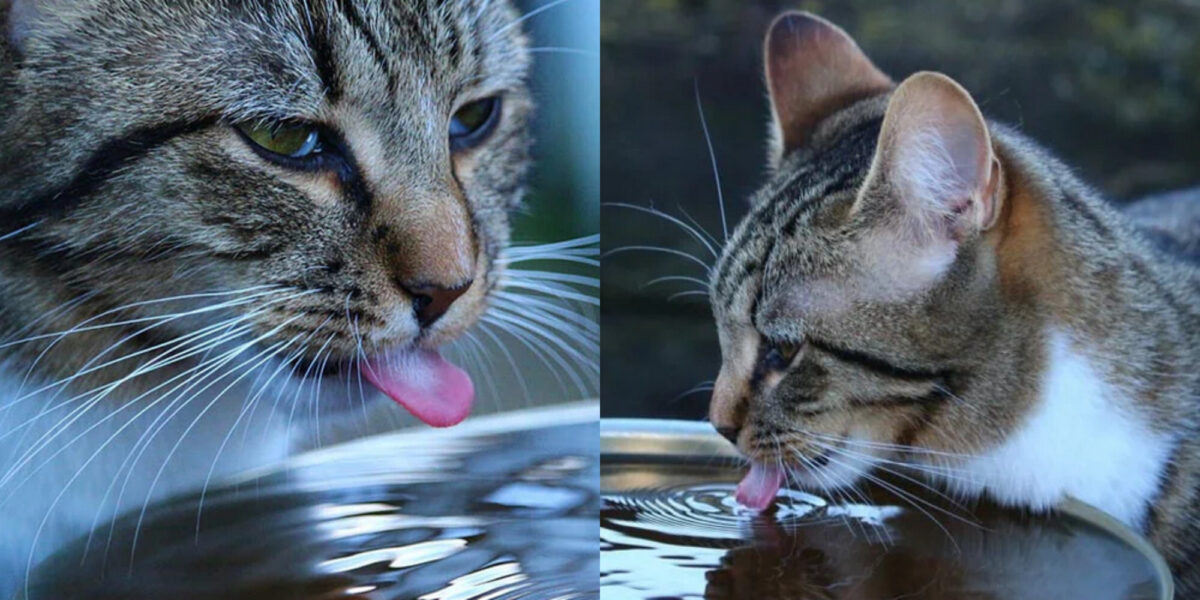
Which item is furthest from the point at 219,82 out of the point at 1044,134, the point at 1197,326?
the point at 1044,134

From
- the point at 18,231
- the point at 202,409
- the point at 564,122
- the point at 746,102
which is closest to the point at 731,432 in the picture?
the point at 564,122

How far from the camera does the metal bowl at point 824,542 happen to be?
1151 millimetres

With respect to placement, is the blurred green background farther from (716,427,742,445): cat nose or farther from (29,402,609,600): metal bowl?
(716,427,742,445): cat nose

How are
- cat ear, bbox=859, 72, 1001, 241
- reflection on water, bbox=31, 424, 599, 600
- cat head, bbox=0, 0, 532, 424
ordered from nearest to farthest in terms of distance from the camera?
1. cat head, bbox=0, 0, 532, 424
2. reflection on water, bbox=31, 424, 599, 600
3. cat ear, bbox=859, 72, 1001, 241

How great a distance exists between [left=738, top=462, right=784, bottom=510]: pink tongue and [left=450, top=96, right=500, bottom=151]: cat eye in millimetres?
510

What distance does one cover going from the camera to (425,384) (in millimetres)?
1117

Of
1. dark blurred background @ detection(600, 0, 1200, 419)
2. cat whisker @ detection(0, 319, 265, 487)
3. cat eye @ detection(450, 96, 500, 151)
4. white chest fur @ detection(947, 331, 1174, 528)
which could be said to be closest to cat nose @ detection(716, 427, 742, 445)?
white chest fur @ detection(947, 331, 1174, 528)

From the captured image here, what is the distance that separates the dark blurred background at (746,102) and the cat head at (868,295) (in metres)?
1.24

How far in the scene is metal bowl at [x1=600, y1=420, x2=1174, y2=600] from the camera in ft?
3.78

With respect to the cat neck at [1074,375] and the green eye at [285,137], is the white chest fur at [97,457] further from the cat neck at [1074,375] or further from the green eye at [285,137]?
the cat neck at [1074,375]

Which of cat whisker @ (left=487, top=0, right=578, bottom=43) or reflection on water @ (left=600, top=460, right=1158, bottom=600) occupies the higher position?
cat whisker @ (left=487, top=0, right=578, bottom=43)

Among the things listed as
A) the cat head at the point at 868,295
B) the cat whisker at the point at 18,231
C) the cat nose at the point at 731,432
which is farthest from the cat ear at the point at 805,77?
the cat whisker at the point at 18,231

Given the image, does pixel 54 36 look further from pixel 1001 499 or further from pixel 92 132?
pixel 1001 499

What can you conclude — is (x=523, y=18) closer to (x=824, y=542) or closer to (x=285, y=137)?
(x=285, y=137)
